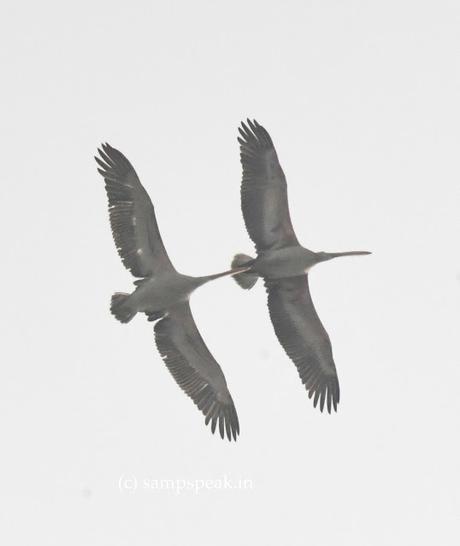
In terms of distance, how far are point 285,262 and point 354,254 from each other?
133cm

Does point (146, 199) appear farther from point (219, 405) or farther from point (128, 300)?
point (219, 405)

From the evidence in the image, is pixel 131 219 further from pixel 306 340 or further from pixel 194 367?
pixel 306 340

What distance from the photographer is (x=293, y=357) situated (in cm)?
2783

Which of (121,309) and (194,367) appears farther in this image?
(194,367)

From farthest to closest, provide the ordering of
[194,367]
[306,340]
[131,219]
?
[306,340] → [194,367] → [131,219]

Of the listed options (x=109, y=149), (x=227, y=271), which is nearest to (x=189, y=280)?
(x=227, y=271)

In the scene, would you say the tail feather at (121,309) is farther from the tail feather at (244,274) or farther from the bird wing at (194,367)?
the tail feather at (244,274)

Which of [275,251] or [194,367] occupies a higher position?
[275,251]

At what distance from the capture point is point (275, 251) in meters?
27.0

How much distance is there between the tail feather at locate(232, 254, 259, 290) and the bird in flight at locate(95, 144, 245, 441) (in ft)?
0.93

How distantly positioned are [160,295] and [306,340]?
307 centimetres

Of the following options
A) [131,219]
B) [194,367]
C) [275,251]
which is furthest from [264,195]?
[194,367]

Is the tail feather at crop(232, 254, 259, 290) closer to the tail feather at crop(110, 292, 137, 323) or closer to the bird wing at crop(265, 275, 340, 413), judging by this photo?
the bird wing at crop(265, 275, 340, 413)

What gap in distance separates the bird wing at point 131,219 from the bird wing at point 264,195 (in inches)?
72.9
